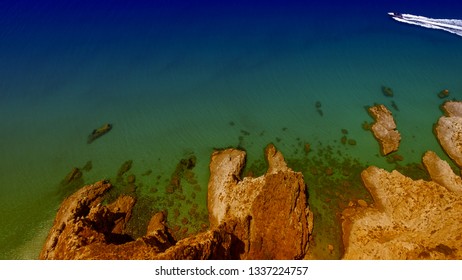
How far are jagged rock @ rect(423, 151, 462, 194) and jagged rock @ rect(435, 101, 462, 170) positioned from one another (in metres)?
1.23

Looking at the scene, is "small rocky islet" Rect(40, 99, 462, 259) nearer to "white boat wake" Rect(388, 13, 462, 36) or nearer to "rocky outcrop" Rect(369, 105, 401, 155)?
"rocky outcrop" Rect(369, 105, 401, 155)

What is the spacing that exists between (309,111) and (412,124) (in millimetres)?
8287

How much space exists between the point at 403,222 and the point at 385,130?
28.5 feet

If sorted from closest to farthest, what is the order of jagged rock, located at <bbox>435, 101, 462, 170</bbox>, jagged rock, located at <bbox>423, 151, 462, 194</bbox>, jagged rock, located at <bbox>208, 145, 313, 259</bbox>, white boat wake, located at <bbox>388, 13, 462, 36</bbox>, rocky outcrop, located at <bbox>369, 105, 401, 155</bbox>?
jagged rock, located at <bbox>208, 145, 313, 259</bbox>
jagged rock, located at <bbox>423, 151, 462, 194</bbox>
jagged rock, located at <bbox>435, 101, 462, 170</bbox>
rocky outcrop, located at <bbox>369, 105, 401, 155</bbox>
white boat wake, located at <bbox>388, 13, 462, 36</bbox>

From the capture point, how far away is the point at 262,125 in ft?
78.0

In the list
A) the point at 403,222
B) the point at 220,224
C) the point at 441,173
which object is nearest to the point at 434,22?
the point at 441,173

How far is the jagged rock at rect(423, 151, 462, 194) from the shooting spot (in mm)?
18609

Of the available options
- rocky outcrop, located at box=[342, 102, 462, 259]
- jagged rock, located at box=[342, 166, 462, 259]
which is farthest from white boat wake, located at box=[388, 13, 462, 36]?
jagged rock, located at box=[342, 166, 462, 259]

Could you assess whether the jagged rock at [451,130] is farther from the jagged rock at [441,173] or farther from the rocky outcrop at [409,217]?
the jagged rock at [441,173]

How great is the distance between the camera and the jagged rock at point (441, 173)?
18609 millimetres

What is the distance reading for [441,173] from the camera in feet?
64.0

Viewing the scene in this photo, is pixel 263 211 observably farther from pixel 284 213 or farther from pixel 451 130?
pixel 451 130

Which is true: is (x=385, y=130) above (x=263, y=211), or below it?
below

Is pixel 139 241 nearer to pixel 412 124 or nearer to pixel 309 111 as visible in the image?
pixel 309 111
